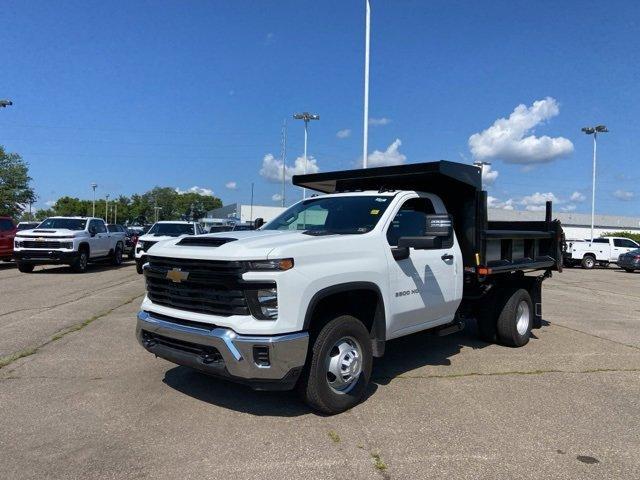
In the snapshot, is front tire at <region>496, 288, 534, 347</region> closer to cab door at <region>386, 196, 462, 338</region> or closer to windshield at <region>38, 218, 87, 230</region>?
cab door at <region>386, 196, 462, 338</region>

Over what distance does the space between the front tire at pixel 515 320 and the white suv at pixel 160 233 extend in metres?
12.5

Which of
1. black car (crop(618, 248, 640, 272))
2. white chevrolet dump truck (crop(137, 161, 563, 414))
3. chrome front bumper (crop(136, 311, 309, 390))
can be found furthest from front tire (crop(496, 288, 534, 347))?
black car (crop(618, 248, 640, 272))

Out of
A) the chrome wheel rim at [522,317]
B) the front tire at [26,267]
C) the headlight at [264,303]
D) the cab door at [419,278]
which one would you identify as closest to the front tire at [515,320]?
the chrome wheel rim at [522,317]

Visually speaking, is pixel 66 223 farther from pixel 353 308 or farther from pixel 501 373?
pixel 501 373

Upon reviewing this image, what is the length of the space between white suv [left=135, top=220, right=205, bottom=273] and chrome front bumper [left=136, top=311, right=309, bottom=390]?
1329 cm

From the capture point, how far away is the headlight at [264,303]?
13.1 feet

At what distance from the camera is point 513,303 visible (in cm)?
720

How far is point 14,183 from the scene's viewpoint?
246ft

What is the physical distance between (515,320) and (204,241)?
187 inches

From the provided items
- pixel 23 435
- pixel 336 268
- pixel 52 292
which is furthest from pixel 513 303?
pixel 52 292

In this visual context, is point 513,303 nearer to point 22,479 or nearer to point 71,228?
point 22,479

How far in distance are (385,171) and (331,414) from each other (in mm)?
2974

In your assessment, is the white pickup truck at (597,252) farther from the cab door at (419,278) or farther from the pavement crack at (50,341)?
the pavement crack at (50,341)

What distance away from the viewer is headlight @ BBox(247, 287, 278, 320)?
3994mm
